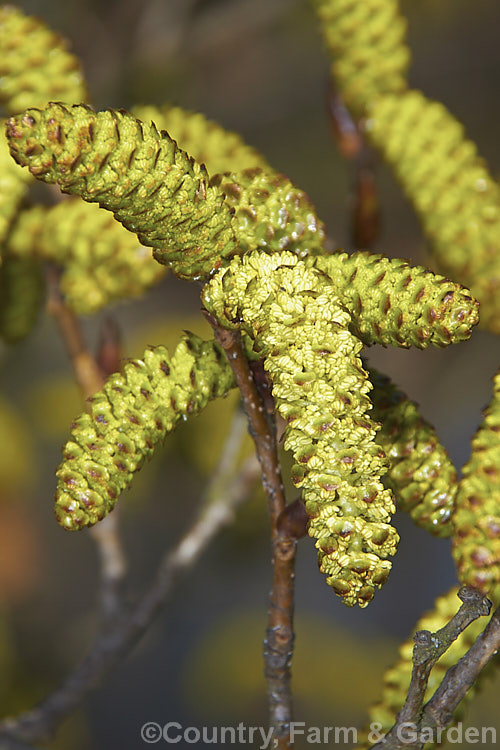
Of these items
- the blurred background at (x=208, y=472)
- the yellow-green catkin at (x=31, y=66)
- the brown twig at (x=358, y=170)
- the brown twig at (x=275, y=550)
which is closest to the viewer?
the brown twig at (x=275, y=550)

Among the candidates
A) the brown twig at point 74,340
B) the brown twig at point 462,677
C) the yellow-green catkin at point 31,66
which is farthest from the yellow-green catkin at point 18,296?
the brown twig at point 462,677

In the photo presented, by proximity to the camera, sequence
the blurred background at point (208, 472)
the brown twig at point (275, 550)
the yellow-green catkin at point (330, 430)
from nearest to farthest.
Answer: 1. the yellow-green catkin at point (330, 430)
2. the brown twig at point (275, 550)
3. the blurred background at point (208, 472)

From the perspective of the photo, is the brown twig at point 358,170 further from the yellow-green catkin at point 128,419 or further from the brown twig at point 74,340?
the yellow-green catkin at point 128,419

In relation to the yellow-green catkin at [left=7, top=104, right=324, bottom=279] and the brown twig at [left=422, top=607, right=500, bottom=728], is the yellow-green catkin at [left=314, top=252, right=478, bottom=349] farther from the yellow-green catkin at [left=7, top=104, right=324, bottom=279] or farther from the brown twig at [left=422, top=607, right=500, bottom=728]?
Answer: the brown twig at [left=422, top=607, right=500, bottom=728]

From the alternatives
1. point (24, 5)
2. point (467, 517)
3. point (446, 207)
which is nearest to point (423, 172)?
point (446, 207)

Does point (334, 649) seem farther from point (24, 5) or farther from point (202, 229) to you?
point (24, 5)

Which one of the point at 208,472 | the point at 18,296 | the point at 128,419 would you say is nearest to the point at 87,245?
the point at 18,296

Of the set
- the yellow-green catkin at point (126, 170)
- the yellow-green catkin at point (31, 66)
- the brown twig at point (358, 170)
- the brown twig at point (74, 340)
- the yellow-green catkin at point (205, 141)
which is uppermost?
the brown twig at point (358, 170)

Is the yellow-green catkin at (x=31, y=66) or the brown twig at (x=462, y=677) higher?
the yellow-green catkin at (x=31, y=66)
